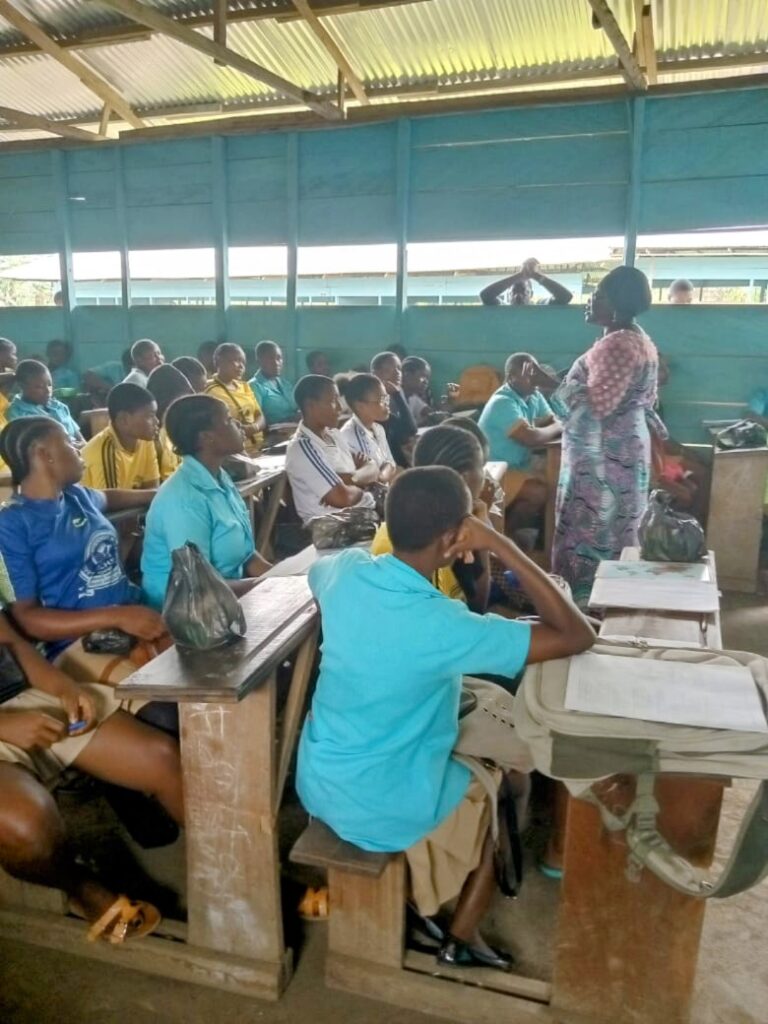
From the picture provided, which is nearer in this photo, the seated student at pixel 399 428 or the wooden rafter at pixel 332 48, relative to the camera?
the seated student at pixel 399 428

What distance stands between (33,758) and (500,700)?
1.17m

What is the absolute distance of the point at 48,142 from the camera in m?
8.88

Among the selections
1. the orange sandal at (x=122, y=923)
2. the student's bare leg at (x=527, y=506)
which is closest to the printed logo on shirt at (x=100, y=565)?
the orange sandal at (x=122, y=923)

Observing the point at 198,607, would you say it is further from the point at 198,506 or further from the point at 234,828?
the point at 198,506

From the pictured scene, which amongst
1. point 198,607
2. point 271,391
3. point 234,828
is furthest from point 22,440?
point 271,391

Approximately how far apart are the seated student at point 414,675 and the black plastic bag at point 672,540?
88 centimetres

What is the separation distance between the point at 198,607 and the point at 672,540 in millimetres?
1485

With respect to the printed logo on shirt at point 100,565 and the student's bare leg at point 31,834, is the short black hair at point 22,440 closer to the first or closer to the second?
the printed logo on shirt at point 100,565

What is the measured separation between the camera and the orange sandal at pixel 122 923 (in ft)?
6.31

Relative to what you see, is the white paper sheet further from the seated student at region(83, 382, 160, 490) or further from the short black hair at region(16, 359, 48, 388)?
the short black hair at region(16, 359, 48, 388)

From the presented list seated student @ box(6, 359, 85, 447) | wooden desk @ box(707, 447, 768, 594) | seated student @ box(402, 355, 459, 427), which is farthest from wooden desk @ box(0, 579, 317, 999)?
seated student @ box(402, 355, 459, 427)

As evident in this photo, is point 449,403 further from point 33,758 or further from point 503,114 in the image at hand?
point 33,758

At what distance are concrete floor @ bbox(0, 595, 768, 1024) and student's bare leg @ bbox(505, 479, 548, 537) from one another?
2.98 metres

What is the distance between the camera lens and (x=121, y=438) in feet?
12.4
